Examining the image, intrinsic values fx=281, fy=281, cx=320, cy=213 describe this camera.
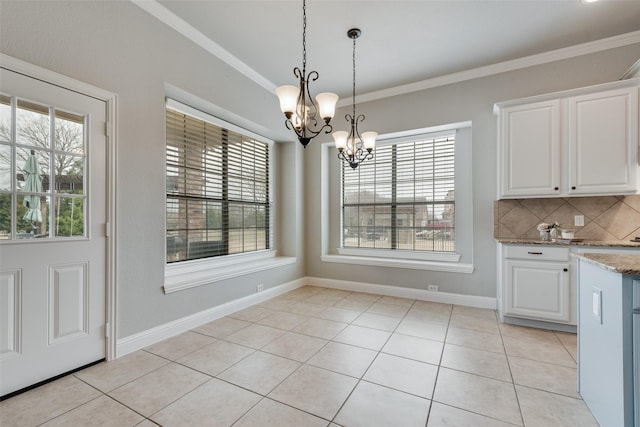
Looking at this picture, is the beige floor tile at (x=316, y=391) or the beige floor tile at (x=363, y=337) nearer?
the beige floor tile at (x=316, y=391)

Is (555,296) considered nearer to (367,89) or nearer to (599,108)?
(599,108)

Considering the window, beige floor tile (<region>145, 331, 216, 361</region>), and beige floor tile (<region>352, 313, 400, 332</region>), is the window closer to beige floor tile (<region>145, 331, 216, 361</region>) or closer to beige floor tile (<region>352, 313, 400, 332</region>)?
beige floor tile (<region>145, 331, 216, 361</region>)

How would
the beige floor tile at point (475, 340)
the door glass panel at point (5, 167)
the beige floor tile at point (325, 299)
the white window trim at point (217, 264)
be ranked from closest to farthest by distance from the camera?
the door glass panel at point (5, 167) → the beige floor tile at point (475, 340) → the white window trim at point (217, 264) → the beige floor tile at point (325, 299)

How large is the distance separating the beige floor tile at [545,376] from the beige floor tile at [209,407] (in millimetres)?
1925

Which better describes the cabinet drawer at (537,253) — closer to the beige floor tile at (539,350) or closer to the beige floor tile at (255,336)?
the beige floor tile at (539,350)

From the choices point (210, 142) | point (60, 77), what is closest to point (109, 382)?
point (60, 77)

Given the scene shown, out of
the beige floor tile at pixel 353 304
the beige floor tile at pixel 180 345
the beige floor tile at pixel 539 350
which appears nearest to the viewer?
the beige floor tile at pixel 539 350

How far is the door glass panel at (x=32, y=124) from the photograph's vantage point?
1.89m

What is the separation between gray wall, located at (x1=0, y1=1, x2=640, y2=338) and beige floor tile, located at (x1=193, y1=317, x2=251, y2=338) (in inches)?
8.0

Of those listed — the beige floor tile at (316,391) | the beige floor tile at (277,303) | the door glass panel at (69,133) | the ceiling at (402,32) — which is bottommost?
the beige floor tile at (277,303)

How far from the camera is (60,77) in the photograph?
6.64ft

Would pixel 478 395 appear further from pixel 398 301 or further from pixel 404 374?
pixel 398 301

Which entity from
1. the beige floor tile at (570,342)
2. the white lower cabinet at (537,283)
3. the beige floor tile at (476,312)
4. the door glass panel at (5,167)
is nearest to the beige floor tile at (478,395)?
the beige floor tile at (570,342)

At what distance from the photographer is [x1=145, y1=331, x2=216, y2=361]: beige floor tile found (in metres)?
2.44
